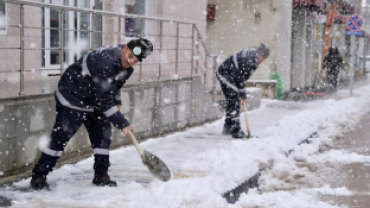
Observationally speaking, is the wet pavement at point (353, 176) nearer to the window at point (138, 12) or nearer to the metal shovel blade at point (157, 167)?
the metal shovel blade at point (157, 167)

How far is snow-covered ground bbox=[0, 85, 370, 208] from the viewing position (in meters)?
4.91

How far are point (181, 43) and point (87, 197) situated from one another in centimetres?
764

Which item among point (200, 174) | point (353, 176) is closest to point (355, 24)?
point (353, 176)

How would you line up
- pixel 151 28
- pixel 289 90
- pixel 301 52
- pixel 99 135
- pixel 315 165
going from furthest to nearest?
1. pixel 301 52
2. pixel 289 90
3. pixel 151 28
4. pixel 315 165
5. pixel 99 135

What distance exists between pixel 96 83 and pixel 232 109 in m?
4.48

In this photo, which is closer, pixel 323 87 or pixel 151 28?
pixel 151 28

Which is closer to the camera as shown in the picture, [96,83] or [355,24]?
[96,83]

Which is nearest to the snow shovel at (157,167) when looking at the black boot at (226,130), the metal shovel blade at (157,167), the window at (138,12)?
the metal shovel blade at (157,167)

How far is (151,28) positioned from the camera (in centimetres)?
1209

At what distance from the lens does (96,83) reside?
5.14 m

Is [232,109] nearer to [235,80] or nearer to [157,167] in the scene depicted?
[235,80]

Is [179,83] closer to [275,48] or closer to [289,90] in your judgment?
[275,48]

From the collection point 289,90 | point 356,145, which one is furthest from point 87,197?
point 289,90

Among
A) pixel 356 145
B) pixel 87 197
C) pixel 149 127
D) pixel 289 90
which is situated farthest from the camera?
pixel 289 90
